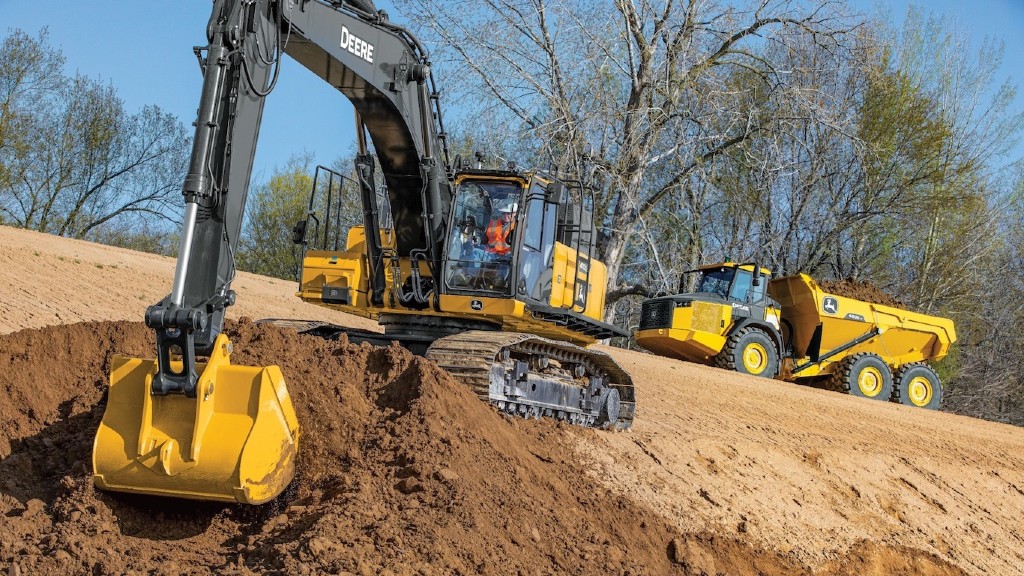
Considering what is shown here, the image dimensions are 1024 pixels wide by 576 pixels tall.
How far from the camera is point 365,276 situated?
980 cm

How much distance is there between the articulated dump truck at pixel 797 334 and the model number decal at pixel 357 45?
1303cm

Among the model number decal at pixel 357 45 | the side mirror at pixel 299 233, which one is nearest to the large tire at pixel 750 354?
the side mirror at pixel 299 233

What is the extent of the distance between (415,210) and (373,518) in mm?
4378

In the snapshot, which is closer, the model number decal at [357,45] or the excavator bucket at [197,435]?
the excavator bucket at [197,435]

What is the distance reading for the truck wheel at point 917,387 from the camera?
21.7 m

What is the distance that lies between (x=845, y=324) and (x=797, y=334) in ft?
3.41

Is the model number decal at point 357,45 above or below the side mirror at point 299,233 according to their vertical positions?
above

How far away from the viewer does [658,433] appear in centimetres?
1120

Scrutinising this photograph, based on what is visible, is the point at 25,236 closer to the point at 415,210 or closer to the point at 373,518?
the point at 415,210

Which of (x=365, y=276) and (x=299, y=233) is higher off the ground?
(x=299, y=233)

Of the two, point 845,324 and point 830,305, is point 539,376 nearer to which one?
point 830,305

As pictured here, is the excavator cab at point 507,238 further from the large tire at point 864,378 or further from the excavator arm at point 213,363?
the large tire at point 864,378

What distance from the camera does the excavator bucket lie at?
211 inches

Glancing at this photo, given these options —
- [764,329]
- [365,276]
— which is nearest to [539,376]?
[365,276]
